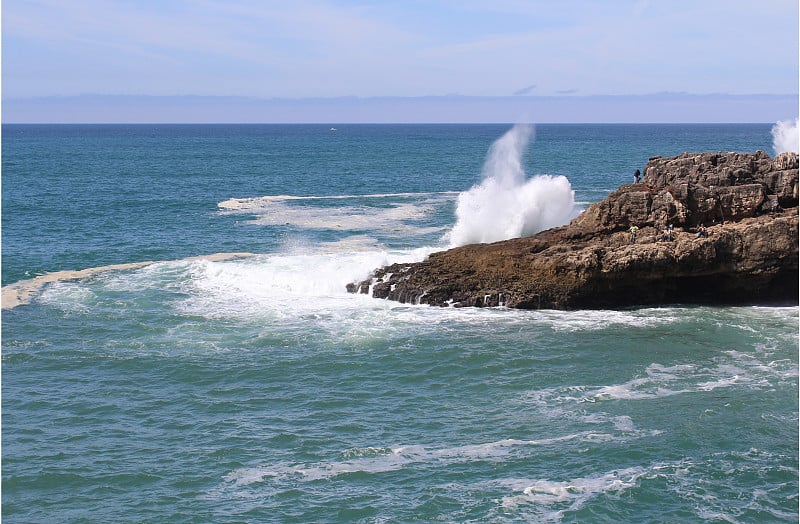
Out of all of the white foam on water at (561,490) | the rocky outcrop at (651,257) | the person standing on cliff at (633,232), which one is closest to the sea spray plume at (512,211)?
Answer: the rocky outcrop at (651,257)

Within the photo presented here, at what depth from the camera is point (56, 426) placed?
70.2 ft

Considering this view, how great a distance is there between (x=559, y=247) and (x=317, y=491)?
1663 cm

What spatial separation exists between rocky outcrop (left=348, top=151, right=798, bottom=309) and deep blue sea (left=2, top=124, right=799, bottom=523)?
2.69 ft

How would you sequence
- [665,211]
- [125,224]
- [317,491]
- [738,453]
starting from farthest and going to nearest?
[125,224] < [665,211] < [738,453] < [317,491]

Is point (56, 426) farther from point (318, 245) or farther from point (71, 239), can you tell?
point (71, 239)

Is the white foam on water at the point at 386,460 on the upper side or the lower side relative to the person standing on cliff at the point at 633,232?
lower

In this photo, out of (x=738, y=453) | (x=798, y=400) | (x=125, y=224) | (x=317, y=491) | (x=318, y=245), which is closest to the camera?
(x=317, y=491)

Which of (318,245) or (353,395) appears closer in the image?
(353,395)

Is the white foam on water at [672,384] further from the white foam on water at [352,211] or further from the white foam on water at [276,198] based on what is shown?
the white foam on water at [276,198]

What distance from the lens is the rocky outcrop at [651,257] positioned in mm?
29984

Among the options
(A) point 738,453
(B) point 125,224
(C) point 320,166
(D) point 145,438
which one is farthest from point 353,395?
(C) point 320,166

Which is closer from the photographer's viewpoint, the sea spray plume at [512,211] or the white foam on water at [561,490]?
the white foam on water at [561,490]

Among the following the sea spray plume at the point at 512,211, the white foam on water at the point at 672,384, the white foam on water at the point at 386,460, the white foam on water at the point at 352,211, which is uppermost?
the sea spray plume at the point at 512,211

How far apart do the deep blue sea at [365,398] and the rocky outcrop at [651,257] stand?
820 millimetres
